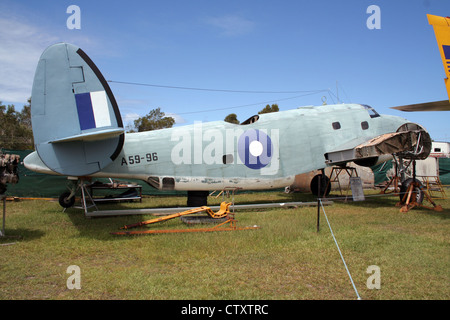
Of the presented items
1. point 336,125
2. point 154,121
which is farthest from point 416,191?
point 154,121

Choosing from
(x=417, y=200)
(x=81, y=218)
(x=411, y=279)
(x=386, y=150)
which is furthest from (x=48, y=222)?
(x=417, y=200)

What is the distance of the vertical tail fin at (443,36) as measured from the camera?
8.84m

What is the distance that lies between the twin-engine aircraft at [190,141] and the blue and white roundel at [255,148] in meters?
0.04

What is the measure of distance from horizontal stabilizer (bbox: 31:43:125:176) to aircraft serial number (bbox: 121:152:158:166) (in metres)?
1.66

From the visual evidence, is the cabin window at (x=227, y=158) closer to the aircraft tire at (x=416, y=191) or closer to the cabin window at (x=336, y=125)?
the cabin window at (x=336, y=125)

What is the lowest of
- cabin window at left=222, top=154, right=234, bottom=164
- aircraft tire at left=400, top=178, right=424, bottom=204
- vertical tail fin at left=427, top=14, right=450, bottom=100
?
aircraft tire at left=400, top=178, right=424, bottom=204

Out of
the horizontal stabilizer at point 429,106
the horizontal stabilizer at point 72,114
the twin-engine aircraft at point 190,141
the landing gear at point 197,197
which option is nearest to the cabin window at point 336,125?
the twin-engine aircraft at point 190,141

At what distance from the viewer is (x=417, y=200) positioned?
41.1 ft

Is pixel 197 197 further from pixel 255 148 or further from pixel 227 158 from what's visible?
pixel 255 148

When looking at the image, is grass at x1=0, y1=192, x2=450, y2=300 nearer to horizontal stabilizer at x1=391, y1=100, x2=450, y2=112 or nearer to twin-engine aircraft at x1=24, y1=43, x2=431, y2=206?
twin-engine aircraft at x1=24, y1=43, x2=431, y2=206

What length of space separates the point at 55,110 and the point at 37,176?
11655 millimetres

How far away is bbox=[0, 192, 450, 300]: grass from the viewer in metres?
5.03

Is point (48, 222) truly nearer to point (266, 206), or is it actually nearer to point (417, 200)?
point (266, 206)

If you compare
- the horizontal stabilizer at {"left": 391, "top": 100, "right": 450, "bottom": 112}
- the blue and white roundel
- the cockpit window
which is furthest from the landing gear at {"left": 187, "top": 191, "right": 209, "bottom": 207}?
the horizontal stabilizer at {"left": 391, "top": 100, "right": 450, "bottom": 112}
